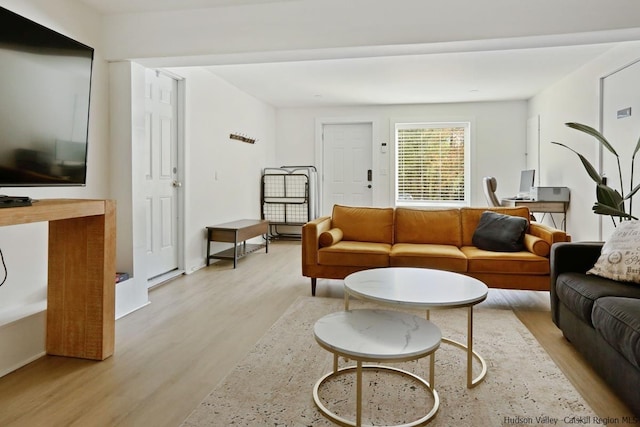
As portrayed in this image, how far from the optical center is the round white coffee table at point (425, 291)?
73.8 inches

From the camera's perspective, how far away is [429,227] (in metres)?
3.85

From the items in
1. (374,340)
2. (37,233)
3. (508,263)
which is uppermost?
(37,233)

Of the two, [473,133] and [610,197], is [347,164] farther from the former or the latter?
[610,197]

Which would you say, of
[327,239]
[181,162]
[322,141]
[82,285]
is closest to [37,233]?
[82,285]

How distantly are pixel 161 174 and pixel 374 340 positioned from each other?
3.14 meters

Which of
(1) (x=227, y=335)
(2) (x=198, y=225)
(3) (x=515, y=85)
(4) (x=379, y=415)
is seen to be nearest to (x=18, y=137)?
(1) (x=227, y=335)

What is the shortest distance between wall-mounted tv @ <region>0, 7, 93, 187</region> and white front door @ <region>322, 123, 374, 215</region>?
5.03 metres

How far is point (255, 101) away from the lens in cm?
631

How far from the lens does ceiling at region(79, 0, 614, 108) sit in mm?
4218

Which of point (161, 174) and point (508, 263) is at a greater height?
point (161, 174)

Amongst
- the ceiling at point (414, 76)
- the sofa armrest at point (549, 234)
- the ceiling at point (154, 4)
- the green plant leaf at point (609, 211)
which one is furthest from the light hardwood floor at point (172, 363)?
the ceiling at point (414, 76)

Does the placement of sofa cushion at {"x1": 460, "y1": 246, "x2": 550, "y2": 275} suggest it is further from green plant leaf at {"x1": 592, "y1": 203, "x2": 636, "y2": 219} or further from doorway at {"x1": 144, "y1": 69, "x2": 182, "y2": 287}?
doorway at {"x1": 144, "y1": 69, "x2": 182, "y2": 287}

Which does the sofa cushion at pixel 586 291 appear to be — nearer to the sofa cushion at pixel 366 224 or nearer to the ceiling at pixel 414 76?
the sofa cushion at pixel 366 224

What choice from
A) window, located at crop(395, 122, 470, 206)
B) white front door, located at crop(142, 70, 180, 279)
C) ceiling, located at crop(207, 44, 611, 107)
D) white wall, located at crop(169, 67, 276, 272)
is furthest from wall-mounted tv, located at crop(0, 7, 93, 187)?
window, located at crop(395, 122, 470, 206)
